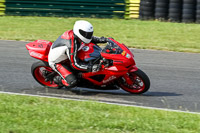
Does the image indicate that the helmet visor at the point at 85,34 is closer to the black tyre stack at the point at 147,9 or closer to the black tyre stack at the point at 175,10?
the black tyre stack at the point at 175,10

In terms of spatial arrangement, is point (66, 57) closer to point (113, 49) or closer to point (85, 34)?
point (85, 34)

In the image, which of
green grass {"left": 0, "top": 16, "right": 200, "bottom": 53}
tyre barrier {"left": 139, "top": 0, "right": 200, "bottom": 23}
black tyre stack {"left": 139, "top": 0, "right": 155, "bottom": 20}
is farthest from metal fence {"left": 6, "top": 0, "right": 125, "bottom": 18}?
tyre barrier {"left": 139, "top": 0, "right": 200, "bottom": 23}

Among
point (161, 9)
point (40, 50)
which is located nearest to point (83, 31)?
point (40, 50)

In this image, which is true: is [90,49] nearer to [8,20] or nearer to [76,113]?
[76,113]

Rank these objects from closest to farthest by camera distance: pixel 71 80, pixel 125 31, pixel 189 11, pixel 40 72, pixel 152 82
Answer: pixel 71 80
pixel 40 72
pixel 152 82
pixel 125 31
pixel 189 11

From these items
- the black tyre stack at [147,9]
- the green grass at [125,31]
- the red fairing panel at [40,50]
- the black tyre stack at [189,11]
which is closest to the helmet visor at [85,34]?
the red fairing panel at [40,50]

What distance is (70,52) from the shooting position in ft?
24.2

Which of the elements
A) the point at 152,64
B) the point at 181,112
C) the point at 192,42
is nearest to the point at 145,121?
the point at 181,112

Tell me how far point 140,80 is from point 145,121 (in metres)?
1.90

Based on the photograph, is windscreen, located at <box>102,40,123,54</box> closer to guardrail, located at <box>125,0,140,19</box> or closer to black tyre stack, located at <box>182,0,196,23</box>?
black tyre stack, located at <box>182,0,196,23</box>

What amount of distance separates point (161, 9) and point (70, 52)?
10356 millimetres

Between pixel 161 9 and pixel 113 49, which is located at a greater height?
pixel 113 49

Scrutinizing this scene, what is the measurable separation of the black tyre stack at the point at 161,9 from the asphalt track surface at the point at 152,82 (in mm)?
4902

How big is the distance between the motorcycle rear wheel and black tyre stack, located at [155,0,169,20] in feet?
31.6
